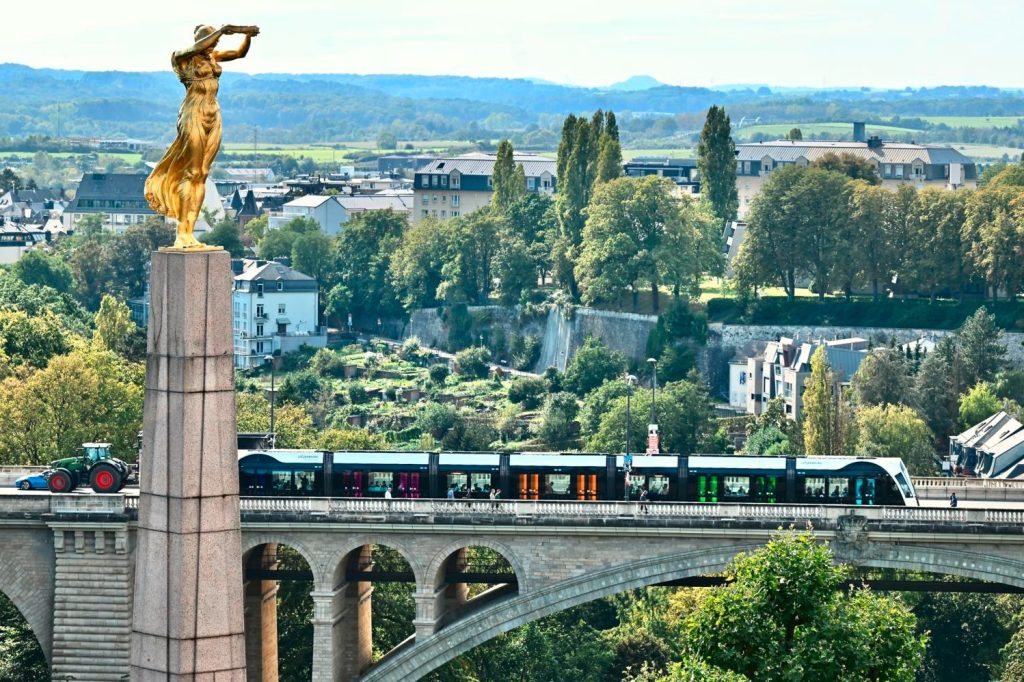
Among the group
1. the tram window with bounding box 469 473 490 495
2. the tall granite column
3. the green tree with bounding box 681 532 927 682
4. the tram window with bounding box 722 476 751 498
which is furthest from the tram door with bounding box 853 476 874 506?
the tall granite column

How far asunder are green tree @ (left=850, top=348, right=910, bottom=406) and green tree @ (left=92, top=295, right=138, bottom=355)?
47.3 metres

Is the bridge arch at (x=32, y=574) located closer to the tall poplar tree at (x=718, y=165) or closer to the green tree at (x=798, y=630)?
the green tree at (x=798, y=630)

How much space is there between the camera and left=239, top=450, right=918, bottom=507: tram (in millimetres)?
81375

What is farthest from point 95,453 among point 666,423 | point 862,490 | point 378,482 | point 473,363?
point 473,363

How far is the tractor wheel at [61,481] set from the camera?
80812mm

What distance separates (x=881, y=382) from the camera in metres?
149

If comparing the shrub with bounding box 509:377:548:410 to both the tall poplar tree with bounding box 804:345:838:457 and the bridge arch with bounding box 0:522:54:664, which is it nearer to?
the tall poplar tree with bounding box 804:345:838:457

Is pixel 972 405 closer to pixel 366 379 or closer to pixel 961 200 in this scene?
pixel 961 200

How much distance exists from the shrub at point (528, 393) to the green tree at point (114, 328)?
2629 cm

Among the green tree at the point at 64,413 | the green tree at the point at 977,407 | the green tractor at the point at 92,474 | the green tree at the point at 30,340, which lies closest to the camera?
the green tractor at the point at 92,474

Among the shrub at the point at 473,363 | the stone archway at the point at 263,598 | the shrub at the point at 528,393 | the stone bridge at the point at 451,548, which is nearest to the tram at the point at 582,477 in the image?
the stone archway at the point at 263,598

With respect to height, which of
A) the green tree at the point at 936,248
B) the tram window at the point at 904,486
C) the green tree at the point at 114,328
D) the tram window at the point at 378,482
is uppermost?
the green tree at the point at 936,248

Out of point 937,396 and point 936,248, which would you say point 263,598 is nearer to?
point 937,396

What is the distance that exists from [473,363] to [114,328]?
2928cm
